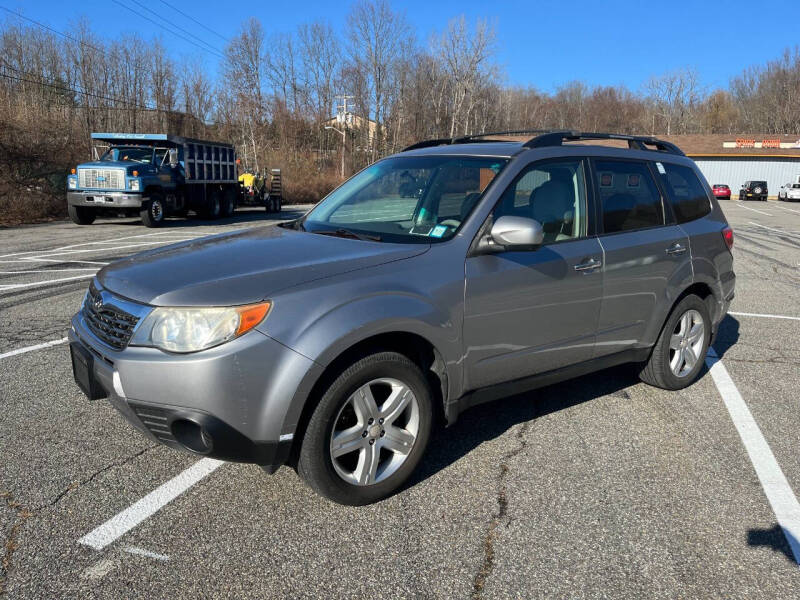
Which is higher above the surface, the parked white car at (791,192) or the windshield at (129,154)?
the windshield at (129,154)

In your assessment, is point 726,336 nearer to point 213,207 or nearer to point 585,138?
point 585,138

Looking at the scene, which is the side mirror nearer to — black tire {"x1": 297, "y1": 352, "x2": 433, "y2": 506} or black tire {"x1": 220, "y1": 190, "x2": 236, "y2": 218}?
black tire {"x1": 297, "y1": 352, "x2": 433, "y2": 506}

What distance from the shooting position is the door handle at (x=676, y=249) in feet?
15.0

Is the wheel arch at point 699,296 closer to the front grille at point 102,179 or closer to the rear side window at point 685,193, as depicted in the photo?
the rear side window at point 685,193

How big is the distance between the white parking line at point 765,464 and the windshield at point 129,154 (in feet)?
55.5

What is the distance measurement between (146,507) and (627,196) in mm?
3487

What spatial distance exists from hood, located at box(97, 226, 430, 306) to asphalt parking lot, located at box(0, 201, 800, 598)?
103 centimetres

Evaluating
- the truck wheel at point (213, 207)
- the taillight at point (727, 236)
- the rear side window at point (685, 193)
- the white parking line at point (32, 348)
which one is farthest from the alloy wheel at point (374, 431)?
the truck wheel at point (213, 207)

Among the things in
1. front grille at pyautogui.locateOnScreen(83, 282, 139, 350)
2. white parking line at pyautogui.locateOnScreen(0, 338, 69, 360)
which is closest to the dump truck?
white parking line at pyautogui.locateOnScreen(0, 338, 69, 360)

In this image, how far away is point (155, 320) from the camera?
2830 mm

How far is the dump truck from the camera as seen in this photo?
17375 millimetres

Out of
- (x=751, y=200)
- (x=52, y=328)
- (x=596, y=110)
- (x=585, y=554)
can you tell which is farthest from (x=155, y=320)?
(x=596, y=110)

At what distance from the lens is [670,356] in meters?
4.87

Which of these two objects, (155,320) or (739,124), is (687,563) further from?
(739,124)
